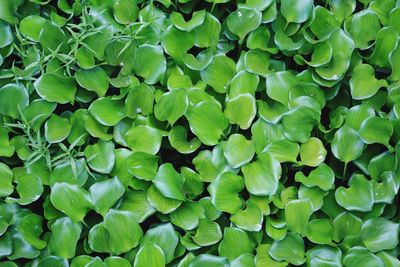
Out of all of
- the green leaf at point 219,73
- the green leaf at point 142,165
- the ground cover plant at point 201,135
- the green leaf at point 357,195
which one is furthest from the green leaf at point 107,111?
the green leaf at point 357,195

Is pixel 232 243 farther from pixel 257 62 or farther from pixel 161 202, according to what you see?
pixel 257 62

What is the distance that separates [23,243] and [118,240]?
23cm

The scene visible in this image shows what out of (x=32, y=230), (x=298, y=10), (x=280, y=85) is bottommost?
(x=32, y=230)

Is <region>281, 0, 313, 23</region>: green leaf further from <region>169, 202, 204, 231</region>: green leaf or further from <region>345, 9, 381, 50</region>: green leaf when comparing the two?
<region>169, 202, 204, 231</region>: green leaf

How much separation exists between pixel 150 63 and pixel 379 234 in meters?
0.67

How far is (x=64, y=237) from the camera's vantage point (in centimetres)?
124

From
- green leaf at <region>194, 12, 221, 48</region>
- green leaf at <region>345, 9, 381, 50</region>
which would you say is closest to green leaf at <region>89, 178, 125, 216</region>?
green leaf at <region>194, 12, 221, 48</region>

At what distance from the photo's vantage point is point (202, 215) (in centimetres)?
126

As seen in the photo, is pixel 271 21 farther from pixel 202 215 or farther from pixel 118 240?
pixel 118 240

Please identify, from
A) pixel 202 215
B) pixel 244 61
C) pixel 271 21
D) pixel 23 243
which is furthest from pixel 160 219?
pixel 271 21

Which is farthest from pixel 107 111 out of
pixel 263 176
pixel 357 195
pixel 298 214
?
pixel 357 195

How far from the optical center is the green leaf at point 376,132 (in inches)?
50.6

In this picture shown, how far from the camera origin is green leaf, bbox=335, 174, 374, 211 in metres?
1.23

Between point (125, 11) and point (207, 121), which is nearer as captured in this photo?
point (207, 121)
